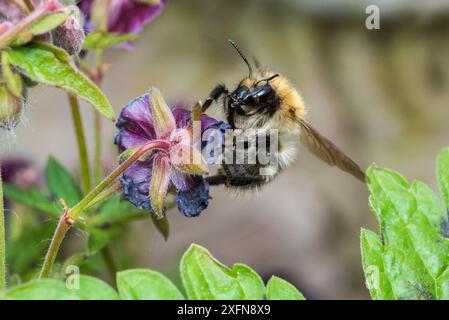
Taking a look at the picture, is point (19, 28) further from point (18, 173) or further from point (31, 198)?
point (18, 173)

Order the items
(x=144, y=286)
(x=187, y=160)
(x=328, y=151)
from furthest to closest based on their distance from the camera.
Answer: (x=328, y=151) → (x=187, y=160) → (x=144, y=286)

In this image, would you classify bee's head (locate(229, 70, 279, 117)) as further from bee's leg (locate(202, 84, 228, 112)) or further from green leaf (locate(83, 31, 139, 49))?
green leaf (locate(83, 31, 139, 49))

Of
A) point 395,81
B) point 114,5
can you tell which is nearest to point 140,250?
point 114,5

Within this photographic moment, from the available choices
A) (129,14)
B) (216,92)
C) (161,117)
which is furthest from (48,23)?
(129,14)

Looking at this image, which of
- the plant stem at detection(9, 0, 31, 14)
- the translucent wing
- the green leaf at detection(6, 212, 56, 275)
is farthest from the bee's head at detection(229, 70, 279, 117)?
the green leaf at detection(6, 212, 56, 275)

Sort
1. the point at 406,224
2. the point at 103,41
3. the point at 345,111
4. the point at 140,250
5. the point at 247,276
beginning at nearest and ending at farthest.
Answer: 1. the point at 247,276
2. the point at 406,224
3. the point at 103,41
4. the point at 140,250
5. the point at 345,111

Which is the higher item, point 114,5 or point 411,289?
point 114,5

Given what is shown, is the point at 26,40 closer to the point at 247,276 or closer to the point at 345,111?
the point at 247,276
